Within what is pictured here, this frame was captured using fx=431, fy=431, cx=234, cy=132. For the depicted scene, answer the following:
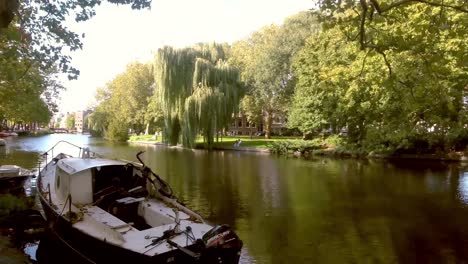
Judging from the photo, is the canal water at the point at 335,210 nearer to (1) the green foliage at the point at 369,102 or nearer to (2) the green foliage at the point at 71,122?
(1) the green foliage at the point at 369,102

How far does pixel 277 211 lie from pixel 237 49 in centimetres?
4609

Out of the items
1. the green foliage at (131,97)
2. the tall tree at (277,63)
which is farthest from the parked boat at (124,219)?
the green foliage at (131,97)

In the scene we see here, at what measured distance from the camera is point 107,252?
8016 millimetres

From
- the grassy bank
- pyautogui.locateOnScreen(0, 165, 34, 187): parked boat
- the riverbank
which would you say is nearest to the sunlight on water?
the riverbank

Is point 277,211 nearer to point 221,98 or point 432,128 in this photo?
point 432,128

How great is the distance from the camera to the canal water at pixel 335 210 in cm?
1080

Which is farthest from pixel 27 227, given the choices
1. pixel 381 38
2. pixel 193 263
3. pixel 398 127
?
pixel 398 127

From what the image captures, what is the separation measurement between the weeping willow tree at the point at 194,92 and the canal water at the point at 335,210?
13571 mm

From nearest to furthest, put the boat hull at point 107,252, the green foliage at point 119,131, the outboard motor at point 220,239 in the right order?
the boat hull at point 107,252, the outboard motor at point 220,239, the green foliage at point 119,131

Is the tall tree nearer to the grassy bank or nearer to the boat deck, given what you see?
the grassy bank

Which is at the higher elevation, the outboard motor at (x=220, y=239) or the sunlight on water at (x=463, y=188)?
the outboard motor at (x=220, y=239)

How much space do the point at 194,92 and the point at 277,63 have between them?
13032 mm

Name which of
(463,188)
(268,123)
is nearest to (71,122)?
(268,123)

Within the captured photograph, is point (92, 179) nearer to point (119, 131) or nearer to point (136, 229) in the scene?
point (136, 229)
